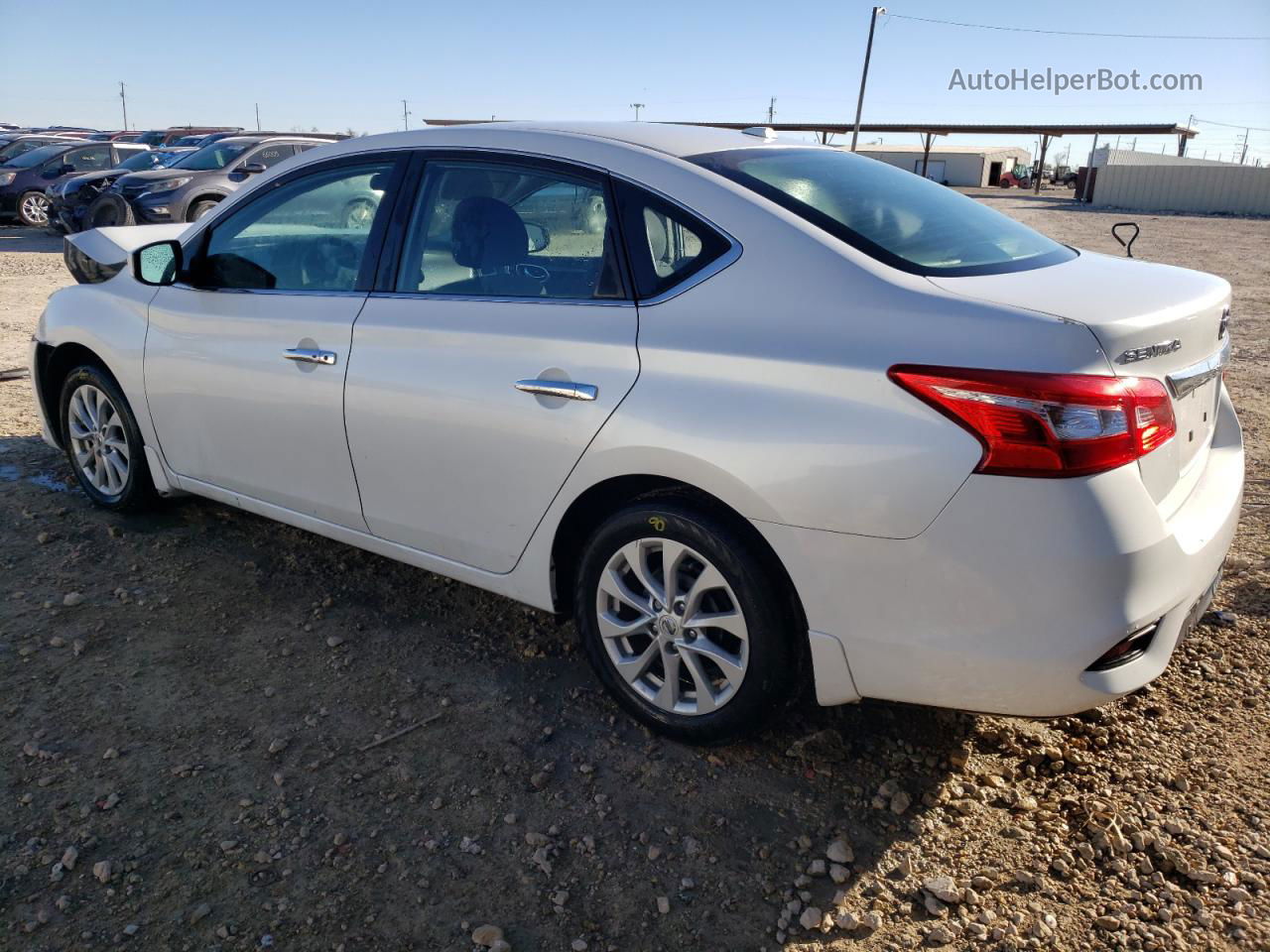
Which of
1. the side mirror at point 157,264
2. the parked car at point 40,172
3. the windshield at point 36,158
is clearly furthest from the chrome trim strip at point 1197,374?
the windshield at point 36,158

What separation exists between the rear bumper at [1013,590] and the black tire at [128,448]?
10.2 ft

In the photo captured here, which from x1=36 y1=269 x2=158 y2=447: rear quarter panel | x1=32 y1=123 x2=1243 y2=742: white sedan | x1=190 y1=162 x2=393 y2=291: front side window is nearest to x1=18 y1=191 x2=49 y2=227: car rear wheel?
x1=36 y1=269 x2=158 y2=447: rear quarter panel

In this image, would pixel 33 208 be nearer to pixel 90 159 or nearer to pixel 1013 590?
pixel 90 159

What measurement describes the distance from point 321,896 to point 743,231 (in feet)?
6.46

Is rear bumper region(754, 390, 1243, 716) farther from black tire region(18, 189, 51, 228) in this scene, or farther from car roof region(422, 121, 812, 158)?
black tire region(18, 189, 51, 228)

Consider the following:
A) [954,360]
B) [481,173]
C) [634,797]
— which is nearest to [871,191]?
[954,360]

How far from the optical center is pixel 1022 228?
3.18 meters

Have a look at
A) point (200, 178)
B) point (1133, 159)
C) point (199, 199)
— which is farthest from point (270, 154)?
point (1133, 159)

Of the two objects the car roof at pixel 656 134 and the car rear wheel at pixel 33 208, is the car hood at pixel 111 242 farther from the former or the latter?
the car rear wheel at pixel 33 208

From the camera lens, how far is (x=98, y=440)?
4.42 m

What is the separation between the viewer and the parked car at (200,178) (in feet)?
46.0

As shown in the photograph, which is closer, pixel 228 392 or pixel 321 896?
pixel 321 896

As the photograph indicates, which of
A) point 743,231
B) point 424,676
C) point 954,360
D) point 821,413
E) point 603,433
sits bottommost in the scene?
point 424,676

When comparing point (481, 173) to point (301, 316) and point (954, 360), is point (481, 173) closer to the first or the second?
point (301, 316)
